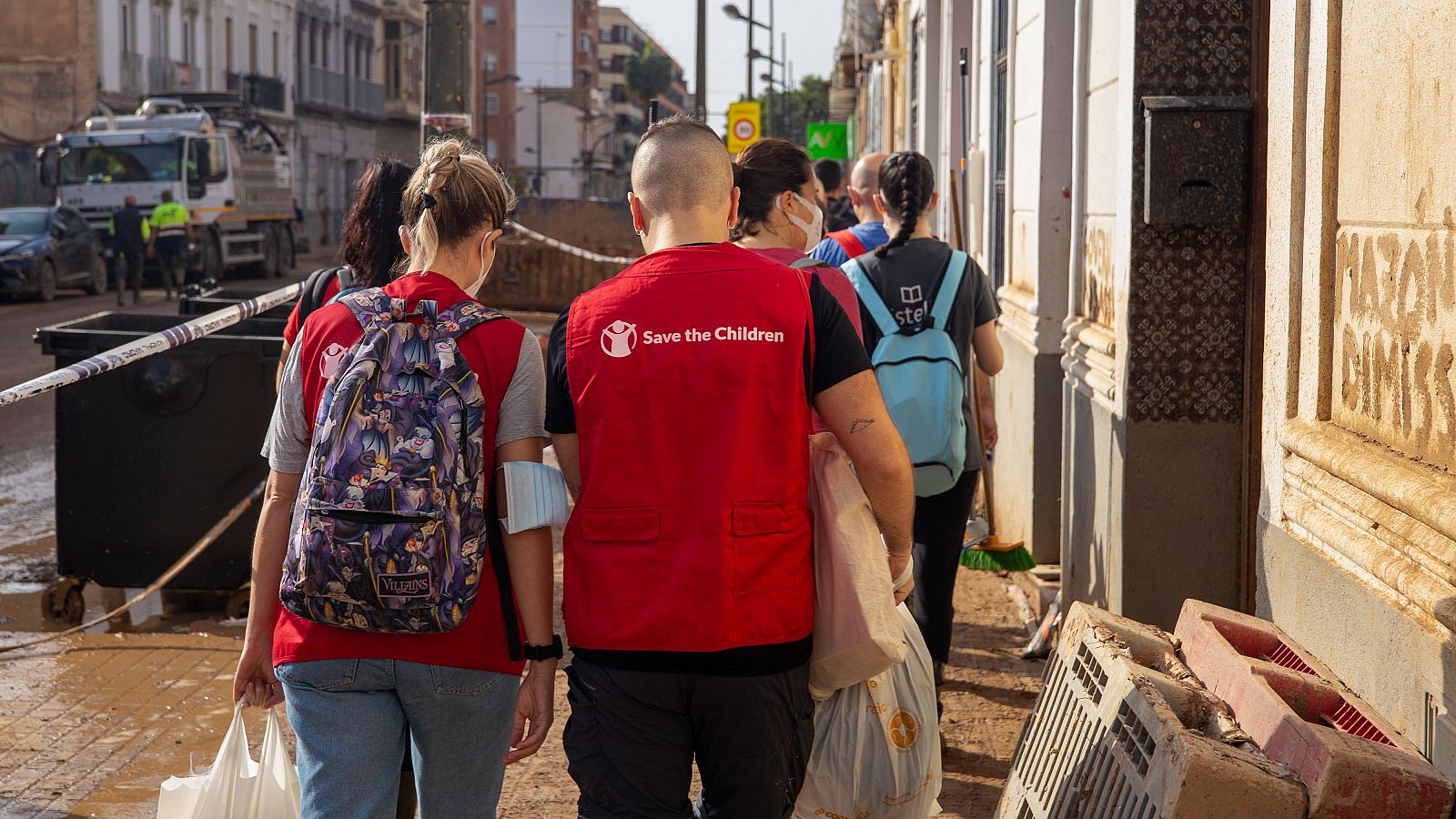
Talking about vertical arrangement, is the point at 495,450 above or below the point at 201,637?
above

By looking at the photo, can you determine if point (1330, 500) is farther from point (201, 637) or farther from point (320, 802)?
point (201, 637)

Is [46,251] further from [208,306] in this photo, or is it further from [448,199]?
[448,199]

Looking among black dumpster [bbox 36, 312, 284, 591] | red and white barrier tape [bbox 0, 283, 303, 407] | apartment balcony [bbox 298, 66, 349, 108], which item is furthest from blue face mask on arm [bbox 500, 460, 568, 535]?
apartment balcony [bbox 298, 66, 349, 108]

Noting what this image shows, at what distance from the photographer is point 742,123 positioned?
25938 millimetres

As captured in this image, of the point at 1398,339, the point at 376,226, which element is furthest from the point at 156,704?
the point at 1398,339

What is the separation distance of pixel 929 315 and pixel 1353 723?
2.35 meters

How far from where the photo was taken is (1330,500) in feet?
11.1

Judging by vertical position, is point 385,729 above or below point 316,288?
below

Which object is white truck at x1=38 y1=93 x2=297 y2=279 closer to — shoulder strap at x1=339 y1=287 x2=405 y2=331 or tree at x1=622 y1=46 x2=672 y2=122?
shoulder strap at x1=339 y1=287 x2=405 y2=331

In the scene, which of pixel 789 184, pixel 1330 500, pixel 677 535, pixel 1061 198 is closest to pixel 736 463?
pixel 677 535

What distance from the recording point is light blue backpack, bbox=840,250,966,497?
5.03 metres

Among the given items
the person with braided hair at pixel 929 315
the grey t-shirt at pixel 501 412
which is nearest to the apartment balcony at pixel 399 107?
the person with braided hair at pixel 929 315

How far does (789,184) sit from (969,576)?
3.91m

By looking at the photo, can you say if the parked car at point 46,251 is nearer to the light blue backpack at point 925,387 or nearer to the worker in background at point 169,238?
the worker in background at point 169,238
